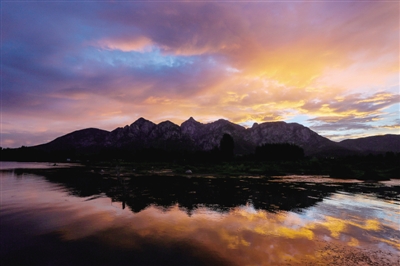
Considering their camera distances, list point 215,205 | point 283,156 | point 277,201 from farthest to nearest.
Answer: point 283,156 → point 277,201 → point 215,205

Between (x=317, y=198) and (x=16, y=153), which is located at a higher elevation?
(x=16, y=153)

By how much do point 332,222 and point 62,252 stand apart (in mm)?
21567

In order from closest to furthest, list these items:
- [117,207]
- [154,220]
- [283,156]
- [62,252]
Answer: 1. [62,252]
2. [154,220]
3. [117,207]
4. [283,156]

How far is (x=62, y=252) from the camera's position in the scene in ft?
43.1

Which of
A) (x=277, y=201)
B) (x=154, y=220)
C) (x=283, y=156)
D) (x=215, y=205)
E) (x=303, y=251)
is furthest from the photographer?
(x=283, y=156)

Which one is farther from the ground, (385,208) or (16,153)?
(16,153)

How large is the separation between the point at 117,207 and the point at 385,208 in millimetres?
31445

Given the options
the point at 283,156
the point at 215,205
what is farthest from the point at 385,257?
the point at 283,156

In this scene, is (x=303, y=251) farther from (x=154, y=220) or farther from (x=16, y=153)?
(x=16, y=153)

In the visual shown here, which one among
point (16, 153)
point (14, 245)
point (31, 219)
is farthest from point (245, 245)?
point (16, 153)

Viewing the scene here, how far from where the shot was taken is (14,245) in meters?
14.1

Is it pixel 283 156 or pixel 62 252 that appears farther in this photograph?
pixel 283 156

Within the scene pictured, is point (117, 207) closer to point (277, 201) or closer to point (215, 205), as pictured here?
point (215, 205)

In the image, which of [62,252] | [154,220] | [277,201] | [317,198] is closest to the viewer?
[62,252]
